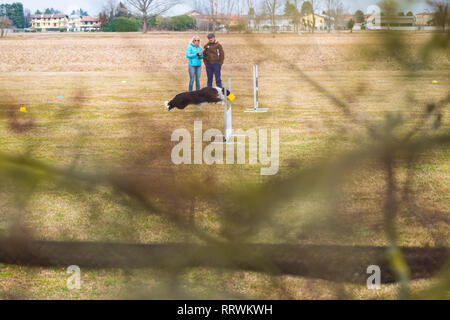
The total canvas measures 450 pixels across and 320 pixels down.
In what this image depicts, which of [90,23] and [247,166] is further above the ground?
[90,23]

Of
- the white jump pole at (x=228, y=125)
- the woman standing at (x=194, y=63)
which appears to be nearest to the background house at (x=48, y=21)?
the woman standing at (x=194, y=63)

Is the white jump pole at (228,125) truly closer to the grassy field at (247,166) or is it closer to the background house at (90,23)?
the grassy field at (247,166)

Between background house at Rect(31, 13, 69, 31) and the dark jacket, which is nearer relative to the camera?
background house at Rect(31, 13, 69, 31)

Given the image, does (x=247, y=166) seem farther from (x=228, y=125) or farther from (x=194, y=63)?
(x=228, y=125)

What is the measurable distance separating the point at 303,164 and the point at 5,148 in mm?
550

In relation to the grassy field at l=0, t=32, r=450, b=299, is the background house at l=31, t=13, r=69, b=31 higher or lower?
higher

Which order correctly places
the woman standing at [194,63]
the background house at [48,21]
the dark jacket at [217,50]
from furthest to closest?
the woman standing at [194,63] < the dark jacket at [217,50] < the background house at [48,21]

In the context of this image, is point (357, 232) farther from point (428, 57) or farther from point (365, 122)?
point (428, 57)

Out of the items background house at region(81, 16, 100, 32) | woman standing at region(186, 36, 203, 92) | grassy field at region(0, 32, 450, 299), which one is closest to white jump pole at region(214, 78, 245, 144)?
woman standing at region(186, 36, 203, 92)

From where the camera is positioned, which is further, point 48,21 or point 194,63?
point 194,63

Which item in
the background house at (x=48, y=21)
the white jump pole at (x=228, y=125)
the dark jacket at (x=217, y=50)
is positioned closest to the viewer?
the background house at (x=48, y=21)

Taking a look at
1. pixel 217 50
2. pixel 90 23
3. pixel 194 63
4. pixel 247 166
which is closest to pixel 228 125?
pixel 194 63

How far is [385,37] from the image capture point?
0.81 meters

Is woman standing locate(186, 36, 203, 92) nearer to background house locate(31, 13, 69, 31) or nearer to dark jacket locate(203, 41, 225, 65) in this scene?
dark jacket locate(203, 41, 225, 65)
